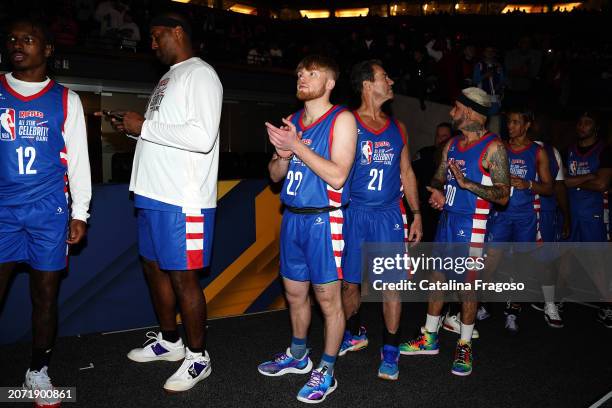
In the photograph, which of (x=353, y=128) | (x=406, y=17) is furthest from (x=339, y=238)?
(x=406, y=17)

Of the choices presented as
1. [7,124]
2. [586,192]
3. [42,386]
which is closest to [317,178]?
[7,124]

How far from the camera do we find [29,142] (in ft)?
9.01

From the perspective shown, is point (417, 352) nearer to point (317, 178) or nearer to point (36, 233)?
point (317, 178)

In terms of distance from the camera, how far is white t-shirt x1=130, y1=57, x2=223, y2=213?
2.86m

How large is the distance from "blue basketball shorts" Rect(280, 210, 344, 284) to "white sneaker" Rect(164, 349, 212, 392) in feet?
2.61

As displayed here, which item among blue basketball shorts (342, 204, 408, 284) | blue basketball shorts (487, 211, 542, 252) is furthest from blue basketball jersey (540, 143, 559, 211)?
blue basketball shorts (342, 204, 408, 284)

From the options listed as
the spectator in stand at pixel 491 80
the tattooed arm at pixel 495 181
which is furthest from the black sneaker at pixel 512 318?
the spectator in stand at pixel 491 80

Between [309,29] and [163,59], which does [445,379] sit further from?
[309,29]

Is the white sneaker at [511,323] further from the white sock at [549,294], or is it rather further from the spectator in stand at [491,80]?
the spectator in stand at [491,80]

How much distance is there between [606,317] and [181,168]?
3.61m

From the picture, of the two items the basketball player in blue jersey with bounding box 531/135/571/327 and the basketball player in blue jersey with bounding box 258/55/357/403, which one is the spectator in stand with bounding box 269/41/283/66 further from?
the basketball player in blue jersey with bounding box 258/55/357/403

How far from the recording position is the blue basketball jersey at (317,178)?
114 inches

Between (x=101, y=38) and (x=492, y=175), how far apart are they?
8.51 metres

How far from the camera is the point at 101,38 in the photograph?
9.83m
